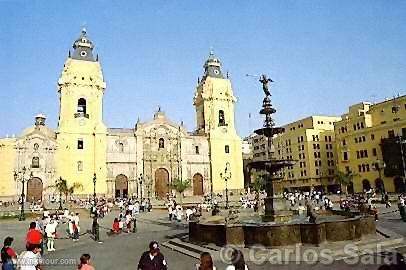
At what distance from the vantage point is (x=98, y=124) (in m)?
52.8

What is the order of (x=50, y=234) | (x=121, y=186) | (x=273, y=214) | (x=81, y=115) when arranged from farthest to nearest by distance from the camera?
1. (x=121, y=186)
2. (x=81, y=115)
3. (x=50, y=234)
4. (x=273, y=214)

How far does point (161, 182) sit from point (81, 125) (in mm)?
15154

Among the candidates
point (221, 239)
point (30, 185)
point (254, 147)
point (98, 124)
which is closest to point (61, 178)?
point (30, 185)

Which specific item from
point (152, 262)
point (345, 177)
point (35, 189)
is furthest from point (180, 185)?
point (152, 262)

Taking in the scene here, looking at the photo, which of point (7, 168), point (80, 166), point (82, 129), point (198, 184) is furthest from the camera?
point (198, 184)

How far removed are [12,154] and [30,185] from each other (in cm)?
460

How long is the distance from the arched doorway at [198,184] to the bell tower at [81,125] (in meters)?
14.8

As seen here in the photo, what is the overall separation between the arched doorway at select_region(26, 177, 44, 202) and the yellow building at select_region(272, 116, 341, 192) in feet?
137

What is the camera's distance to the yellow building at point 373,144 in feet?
169

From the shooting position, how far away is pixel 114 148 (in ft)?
179

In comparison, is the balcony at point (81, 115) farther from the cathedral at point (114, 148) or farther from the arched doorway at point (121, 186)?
the arched doorway at point (121, 186)

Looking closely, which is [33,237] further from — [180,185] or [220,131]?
[220,131]

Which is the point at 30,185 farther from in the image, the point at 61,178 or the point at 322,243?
the point at 322,243

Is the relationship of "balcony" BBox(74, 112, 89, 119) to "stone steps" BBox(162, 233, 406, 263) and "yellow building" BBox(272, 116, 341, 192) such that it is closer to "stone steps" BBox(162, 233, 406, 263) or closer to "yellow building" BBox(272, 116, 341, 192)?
"yellow building" BBox(272, 116, 341, 192)
